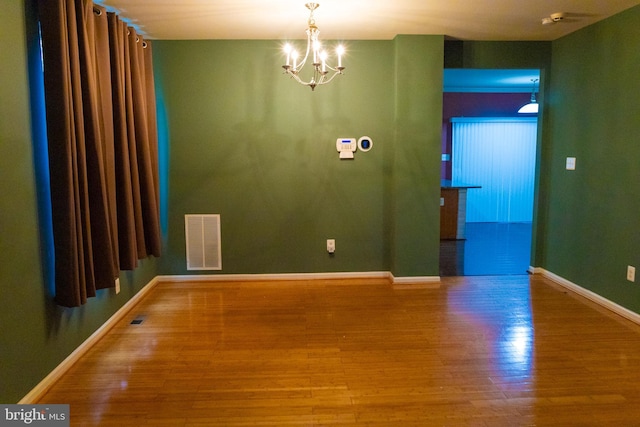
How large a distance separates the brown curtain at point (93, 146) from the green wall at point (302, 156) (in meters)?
0.70

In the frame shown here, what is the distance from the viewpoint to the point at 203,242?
457cm

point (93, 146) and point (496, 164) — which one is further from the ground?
point (93, 146)

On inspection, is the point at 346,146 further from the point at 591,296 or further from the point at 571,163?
the point at 591,296

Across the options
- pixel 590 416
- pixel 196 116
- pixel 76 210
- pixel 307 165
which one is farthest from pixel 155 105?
pixel 590 416

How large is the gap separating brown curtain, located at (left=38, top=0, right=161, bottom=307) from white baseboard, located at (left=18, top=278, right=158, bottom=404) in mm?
427

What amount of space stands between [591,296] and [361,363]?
8.11 feet

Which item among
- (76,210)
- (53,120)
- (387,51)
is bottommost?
(76,210)

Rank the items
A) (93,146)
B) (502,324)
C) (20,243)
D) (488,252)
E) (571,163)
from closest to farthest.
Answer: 1. (20,243)
2. (93,146)
3. (502,324)
4. (571,163)
5. (488,252)

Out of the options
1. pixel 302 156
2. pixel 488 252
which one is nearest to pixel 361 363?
pixel 302 156

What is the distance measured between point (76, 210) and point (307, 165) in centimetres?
237

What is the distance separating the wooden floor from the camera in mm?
2309

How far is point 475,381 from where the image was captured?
261 cm

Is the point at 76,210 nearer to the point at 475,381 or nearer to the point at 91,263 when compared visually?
the point at 91,263

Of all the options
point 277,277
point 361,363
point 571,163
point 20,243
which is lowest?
point 361,363
